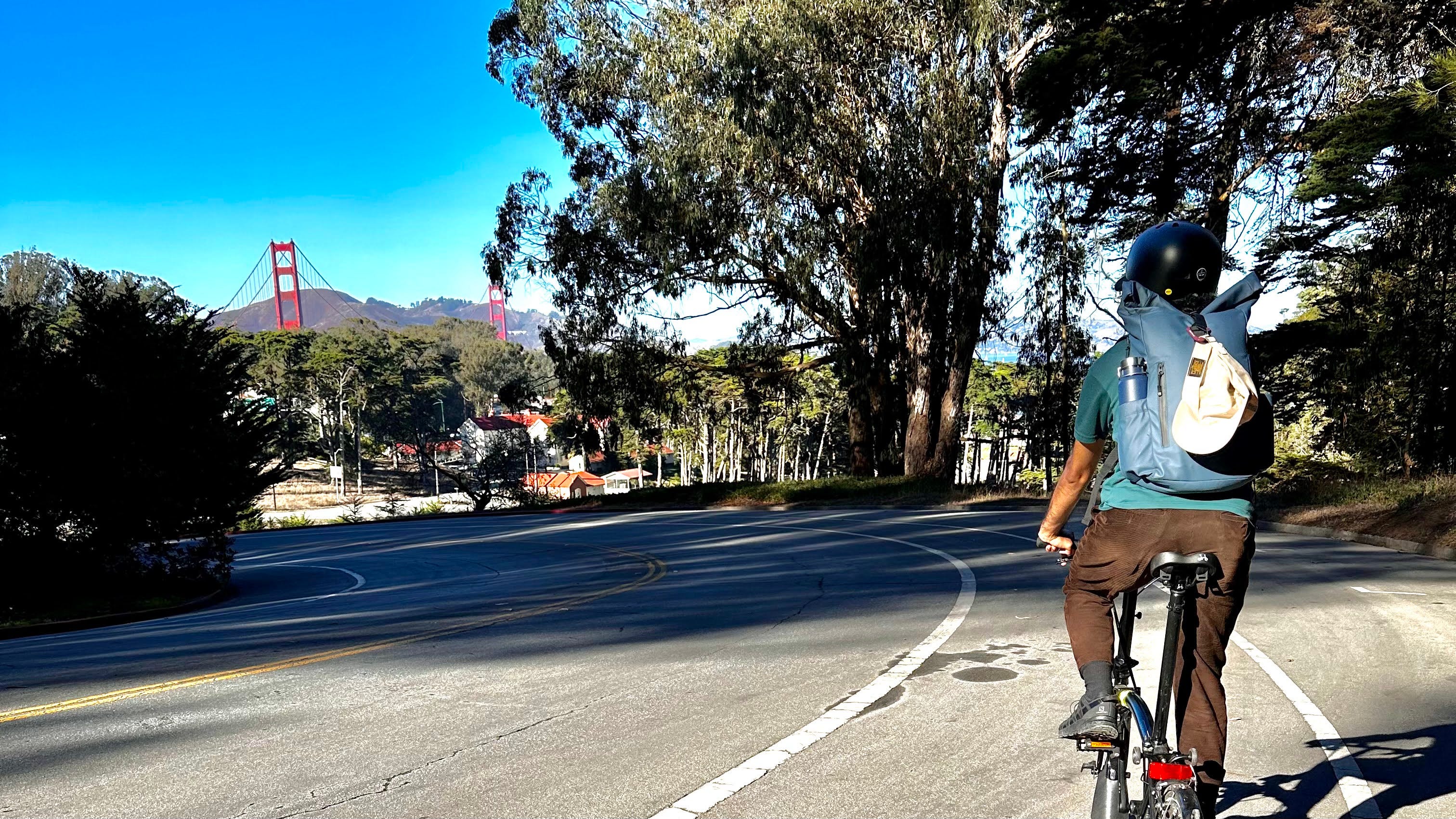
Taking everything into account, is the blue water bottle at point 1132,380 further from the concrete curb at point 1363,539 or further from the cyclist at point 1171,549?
the concrete curb at point 1363,539

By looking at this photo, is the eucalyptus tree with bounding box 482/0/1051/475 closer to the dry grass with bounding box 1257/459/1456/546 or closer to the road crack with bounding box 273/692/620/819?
the dry grass with bounding box 1257/459/1456/546

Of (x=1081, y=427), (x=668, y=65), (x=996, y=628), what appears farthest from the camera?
(x=668, y=65)

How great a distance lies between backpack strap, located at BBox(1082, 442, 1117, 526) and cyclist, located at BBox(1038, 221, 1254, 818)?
0.02 meters

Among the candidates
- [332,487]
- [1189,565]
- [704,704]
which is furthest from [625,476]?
[1189,565]

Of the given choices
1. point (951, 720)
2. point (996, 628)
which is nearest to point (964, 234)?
point (996, 628)

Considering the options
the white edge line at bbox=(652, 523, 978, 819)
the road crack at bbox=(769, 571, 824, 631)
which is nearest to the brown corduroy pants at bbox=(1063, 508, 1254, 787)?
the white edge line at bbox=(652, 523, 978, 819)

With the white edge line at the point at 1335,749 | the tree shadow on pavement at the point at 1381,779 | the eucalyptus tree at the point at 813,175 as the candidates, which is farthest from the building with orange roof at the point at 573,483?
the tree shadow on pavement at the point at 1381,779

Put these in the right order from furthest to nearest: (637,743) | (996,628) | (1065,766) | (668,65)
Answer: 1. (668,65)
2. (996,628)
3. (637,743)
4. (1065,766)

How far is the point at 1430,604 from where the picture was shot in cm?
958

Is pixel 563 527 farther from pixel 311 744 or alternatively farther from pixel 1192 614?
pixel 1192 614

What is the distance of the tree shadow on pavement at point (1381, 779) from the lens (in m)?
4.40

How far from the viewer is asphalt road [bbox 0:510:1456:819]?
4.62 metres

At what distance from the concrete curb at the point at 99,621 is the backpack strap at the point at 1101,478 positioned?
48.1 ft

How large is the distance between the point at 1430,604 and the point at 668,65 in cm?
2413
